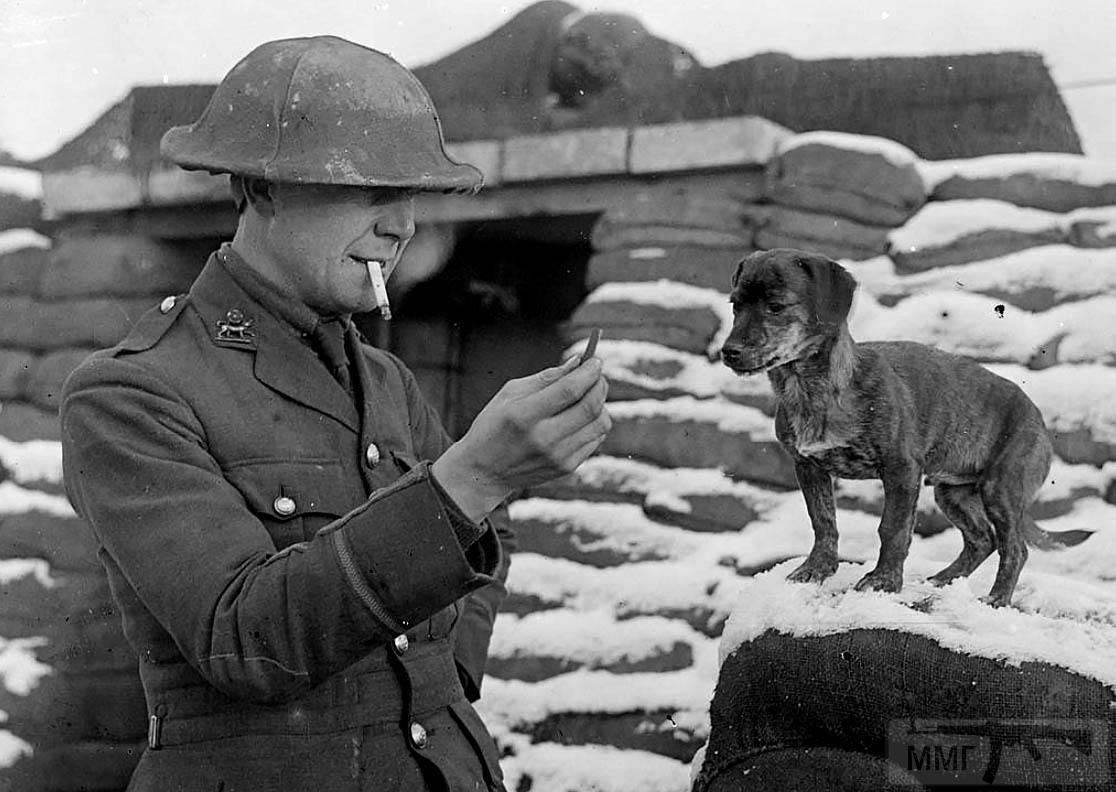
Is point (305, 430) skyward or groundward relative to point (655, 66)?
groundward

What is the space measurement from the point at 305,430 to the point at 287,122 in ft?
1.22

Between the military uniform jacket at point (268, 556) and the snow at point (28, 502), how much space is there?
1576 mm

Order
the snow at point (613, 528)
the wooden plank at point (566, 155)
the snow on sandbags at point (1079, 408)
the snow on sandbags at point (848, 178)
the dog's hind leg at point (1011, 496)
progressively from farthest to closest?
1. the wooden plank at point (566, 155)
2. the snow at point (613, 528)
3. the snow on sandbags at point (848, 178)
4. the snow on sandbags at point (1079, 408)
5. the dog's hind leg at point (1011, 496)

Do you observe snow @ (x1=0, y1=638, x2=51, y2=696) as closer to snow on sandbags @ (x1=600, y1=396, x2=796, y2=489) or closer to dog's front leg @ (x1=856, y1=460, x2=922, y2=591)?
snow on sandbags @ (x1=600, y1=396, x2=796, y2=489)

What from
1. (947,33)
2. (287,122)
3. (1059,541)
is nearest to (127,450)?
(287,122)

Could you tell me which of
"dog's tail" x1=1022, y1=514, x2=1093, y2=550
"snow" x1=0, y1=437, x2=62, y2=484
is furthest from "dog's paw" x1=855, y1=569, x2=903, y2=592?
"snow" x1=0, y1=437, x2=62, y2=484

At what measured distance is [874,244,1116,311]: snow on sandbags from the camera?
6.63 feet

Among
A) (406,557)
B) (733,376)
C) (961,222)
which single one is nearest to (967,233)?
(961,222)

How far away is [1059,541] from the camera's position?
6.23ft

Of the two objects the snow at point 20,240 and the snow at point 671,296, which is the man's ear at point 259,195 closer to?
the snow at point 671,296

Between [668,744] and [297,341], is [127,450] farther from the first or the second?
[668,744]

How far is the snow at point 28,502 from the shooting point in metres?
3.10

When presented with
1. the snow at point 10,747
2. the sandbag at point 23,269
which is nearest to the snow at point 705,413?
the sandbag at point 23,269

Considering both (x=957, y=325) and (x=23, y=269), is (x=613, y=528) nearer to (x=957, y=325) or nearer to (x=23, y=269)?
(x=957, y=325)
